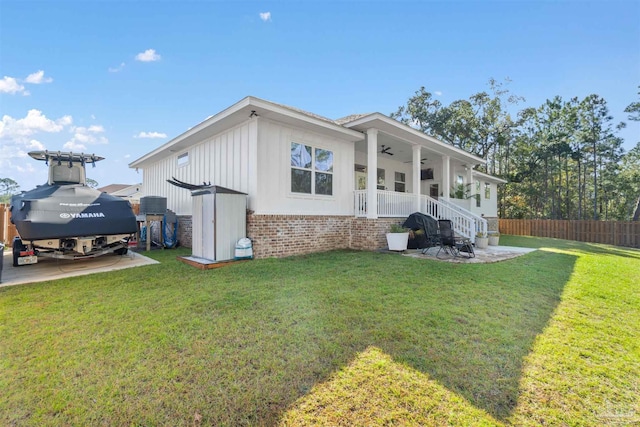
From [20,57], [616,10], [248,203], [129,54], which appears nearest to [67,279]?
[248,203]

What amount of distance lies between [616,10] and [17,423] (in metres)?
16.4

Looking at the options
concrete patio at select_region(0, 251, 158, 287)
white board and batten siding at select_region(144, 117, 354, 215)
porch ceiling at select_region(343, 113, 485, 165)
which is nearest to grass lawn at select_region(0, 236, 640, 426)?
concrete patio at select_region(0, 251, 158, 287)

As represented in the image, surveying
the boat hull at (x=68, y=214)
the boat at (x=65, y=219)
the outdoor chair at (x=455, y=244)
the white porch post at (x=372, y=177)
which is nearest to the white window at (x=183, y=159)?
the boat at (x=65, y=219)

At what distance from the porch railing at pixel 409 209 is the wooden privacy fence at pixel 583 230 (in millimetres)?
11256

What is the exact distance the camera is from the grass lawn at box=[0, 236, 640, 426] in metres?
1.91

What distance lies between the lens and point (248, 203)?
7.10 m

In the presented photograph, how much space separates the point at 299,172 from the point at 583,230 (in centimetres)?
1906

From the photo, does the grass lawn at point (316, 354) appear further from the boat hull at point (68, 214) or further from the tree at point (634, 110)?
the tree at point (634, 110)

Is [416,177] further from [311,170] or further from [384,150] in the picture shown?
[311,170]

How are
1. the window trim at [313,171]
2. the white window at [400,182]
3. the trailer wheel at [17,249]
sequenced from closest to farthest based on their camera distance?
1. the trailer wheel at [17,249]
2. the window trim at [313,171]
3. the white window at [400,182]

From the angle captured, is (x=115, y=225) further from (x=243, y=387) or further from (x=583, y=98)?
(x=583, y=98)

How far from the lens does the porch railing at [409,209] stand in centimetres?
915

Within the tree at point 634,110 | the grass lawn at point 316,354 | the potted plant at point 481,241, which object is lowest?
the grass lawn at point 316,354

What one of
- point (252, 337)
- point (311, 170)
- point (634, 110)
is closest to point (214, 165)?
point (311, 170)
